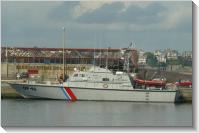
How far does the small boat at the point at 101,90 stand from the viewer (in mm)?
13234

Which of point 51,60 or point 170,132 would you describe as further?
point 51,60

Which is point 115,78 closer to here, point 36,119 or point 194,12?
point 36,119

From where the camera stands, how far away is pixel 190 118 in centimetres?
785

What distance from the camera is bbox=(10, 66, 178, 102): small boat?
13.2 meters

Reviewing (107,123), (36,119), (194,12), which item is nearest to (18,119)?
(36,119)

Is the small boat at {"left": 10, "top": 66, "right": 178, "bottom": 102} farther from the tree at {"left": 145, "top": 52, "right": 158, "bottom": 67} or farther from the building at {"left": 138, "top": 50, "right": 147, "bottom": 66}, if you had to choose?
the tree at {"left": 145, "top": 52, "right": 158, "bottom": 67}

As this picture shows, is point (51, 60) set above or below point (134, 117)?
above

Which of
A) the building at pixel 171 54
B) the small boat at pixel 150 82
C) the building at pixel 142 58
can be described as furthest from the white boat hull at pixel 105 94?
the building at pixel 171 54

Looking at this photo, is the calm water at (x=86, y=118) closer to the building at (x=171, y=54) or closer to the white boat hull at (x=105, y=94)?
the building at (x=171, y=54)

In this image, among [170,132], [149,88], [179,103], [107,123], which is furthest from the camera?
[149,88]

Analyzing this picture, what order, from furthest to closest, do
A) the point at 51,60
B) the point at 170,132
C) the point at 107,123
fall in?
the point at 51,60 < the point at 107,123 < the point at 170,132

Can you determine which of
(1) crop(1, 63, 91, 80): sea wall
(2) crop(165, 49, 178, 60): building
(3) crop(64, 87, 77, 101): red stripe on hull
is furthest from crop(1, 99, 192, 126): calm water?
(3) crop(64, 87, 77, 101): red stripe on hull

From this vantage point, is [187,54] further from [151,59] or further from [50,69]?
[50,69]

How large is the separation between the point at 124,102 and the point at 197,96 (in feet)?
17.7
